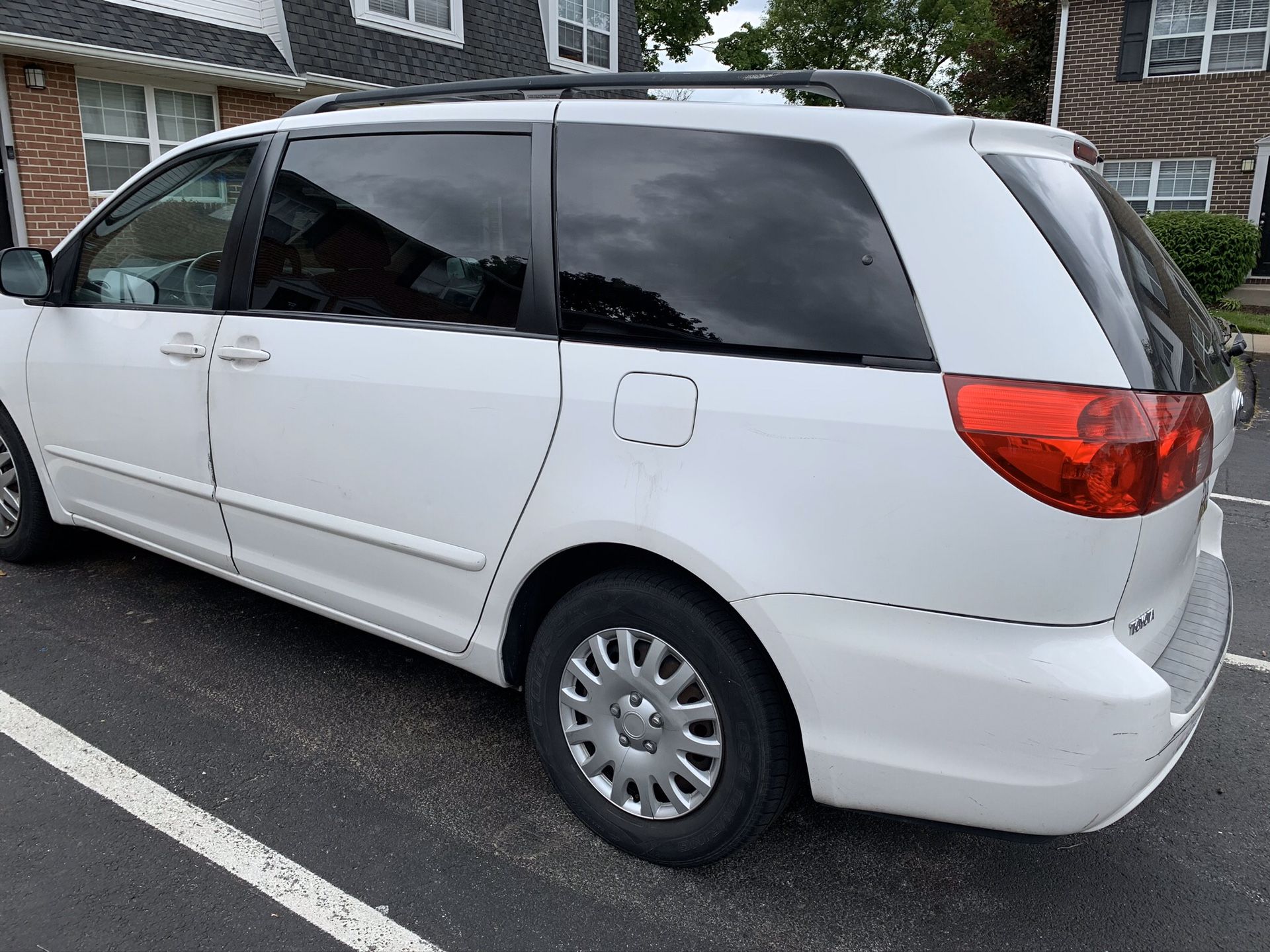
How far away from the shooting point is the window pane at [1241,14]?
722 inches

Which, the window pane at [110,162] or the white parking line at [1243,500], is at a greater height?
the window pane at [110,162]

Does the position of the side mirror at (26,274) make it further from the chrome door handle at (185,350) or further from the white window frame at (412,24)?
the white window frame at (412,24)

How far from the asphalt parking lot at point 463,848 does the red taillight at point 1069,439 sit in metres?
0.77

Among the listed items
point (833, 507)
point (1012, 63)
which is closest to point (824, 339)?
point (833, 507)

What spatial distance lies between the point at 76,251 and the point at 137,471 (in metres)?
0.95

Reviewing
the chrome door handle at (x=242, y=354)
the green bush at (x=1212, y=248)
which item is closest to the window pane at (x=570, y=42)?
the green bush at (x=1212, y=248)

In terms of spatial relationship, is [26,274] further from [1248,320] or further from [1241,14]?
[1241,14]

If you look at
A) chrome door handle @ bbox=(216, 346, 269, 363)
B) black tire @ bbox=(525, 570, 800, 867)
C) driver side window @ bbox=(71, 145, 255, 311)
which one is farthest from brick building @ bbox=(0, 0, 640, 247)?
black tire @ bbox=(525, 570, 800, 867)

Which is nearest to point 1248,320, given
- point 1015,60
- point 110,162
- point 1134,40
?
point 1134,40

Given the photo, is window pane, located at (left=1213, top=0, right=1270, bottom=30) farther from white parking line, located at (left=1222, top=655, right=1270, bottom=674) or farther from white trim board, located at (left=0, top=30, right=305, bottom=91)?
white parking line, located at (left=1222, top=655, right=1270, bottom=674)

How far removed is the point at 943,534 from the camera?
1941 millimetres

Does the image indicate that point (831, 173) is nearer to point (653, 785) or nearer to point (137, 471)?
point (653, 785)

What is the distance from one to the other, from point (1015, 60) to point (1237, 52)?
10.0m

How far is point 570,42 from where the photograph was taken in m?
17.1
